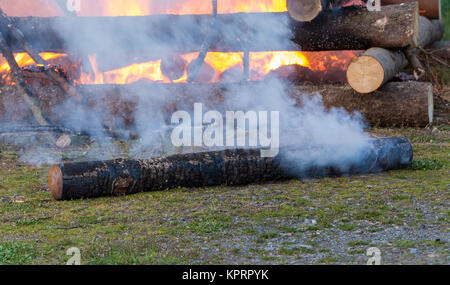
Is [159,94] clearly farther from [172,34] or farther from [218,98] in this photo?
[172,34]

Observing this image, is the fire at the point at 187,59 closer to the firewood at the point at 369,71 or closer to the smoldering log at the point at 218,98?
the smoldering log at the point at 218,98

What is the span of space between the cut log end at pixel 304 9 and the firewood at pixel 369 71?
112 centimetres

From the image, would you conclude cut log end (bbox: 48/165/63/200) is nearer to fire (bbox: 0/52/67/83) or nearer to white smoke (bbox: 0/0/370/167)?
white smoke (bbox: 0/0/370/167)

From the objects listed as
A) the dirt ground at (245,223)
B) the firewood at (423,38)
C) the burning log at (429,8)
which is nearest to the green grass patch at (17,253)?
the dirt ground at (245,223)

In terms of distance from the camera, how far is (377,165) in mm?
6867

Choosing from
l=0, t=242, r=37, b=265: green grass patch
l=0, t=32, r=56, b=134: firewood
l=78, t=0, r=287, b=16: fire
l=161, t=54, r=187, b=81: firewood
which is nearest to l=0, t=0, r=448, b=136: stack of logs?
l=0, t=32, r=56, b=134: firewood

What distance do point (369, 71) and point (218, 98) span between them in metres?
2.61

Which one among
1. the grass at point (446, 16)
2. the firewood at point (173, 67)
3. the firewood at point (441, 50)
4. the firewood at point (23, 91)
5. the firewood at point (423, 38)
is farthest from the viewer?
the grass at point (446, 16)

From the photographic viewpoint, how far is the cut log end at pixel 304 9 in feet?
31.7

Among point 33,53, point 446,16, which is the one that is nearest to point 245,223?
point 33,53

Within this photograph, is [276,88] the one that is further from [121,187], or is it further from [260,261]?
[260,261]

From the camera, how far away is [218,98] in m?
9.94

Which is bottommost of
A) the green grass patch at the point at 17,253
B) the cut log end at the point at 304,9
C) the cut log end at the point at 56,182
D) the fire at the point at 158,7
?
the green grass patch at the point at 17,253

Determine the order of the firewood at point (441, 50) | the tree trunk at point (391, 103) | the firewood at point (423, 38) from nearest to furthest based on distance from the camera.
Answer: the tree trunk at point (391, 103) → the firewood at point (423, 38) → the firewood at point (441, 50)
